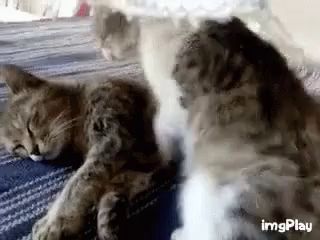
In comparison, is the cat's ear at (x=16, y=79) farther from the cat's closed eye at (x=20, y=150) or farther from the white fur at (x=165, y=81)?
the white fur at (x=165, y=81)

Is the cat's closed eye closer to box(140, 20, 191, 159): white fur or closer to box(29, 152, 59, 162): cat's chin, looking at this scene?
box(29, 152, 59, 162): cat's chin

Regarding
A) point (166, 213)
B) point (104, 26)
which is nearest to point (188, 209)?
point (166, 213)

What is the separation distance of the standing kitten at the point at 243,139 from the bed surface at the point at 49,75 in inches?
2.5

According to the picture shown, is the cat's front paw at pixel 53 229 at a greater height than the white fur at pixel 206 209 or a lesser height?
lesser

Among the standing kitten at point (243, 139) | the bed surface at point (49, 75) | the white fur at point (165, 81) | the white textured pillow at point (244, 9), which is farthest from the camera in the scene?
the white textured pillow at point (244, 9)

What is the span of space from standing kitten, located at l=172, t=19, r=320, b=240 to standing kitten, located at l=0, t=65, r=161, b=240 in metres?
0.11

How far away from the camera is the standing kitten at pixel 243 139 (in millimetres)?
772

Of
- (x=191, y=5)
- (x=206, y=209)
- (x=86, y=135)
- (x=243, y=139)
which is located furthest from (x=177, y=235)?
(x=191, y=5)

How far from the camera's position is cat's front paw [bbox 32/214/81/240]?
84 cm

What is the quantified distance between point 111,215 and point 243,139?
239mm

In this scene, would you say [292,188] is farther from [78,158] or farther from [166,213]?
[78,158]

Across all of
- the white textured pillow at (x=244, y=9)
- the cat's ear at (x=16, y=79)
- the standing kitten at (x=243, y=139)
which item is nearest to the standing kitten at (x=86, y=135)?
the cat's ear at (x=16, y=79)

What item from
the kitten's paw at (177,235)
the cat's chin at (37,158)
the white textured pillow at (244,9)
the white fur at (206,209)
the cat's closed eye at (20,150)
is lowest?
the kitten's paw at (177,235)

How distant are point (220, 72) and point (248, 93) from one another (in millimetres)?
69
